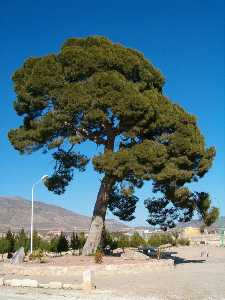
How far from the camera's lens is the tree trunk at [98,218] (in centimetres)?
2791

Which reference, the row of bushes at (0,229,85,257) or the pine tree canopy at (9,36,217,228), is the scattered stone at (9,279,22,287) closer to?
the pine tree canopy at (9,36,217,228)

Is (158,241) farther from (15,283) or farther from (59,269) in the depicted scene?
(15,283)

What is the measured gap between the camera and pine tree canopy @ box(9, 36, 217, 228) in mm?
25859

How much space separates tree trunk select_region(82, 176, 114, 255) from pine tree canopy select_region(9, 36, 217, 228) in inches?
23.6

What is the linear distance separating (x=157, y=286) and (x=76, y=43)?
14196mm

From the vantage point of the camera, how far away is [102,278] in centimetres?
2169

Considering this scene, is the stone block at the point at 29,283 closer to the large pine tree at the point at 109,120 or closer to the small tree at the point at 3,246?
the large pine tree at the point at 109,120

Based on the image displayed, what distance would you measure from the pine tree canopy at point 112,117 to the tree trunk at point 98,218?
0.60m

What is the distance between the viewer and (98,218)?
2809 cm

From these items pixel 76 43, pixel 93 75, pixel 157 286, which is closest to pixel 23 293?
pixel 157 286

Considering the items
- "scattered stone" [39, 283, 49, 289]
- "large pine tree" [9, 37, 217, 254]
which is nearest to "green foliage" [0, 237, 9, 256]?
"large pine tree" [9, 37, 217, 254]

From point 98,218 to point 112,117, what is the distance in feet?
17.6

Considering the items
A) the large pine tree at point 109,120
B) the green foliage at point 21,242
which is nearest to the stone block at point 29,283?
the large pine tree at point 109,120

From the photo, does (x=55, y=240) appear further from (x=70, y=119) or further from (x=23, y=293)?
(x=23, y=293)
